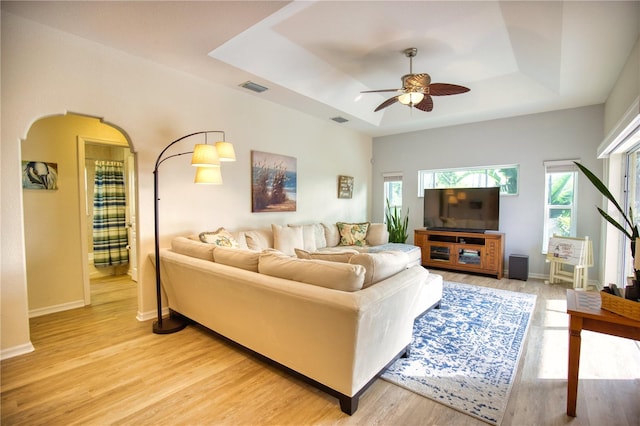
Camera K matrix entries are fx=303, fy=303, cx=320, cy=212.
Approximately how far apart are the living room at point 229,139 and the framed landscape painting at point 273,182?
0.11m

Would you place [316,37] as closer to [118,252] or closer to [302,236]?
[302,236]

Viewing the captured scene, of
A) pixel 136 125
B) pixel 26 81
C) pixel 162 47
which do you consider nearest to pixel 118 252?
pixel 136 125

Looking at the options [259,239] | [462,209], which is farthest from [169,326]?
[462,209]

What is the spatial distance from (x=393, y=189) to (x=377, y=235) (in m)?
1.77

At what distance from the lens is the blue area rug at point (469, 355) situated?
204cm

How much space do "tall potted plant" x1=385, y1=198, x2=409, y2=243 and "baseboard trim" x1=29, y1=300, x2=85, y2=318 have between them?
5.07m

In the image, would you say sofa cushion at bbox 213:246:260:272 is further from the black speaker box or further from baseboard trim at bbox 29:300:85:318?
the black speaker box

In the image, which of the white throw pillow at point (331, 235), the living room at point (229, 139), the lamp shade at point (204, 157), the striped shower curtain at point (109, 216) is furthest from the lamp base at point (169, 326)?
the white throw pillow at point (331, 235)

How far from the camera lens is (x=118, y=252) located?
509 centimetres

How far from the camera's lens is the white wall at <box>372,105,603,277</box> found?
4.71m

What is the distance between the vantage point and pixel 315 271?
6.61 ft

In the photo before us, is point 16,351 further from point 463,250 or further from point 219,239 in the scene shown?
point 463,250

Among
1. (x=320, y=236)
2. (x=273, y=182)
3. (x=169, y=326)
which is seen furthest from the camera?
(x=320, y=236)

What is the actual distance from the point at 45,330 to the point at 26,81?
235 centimetres
